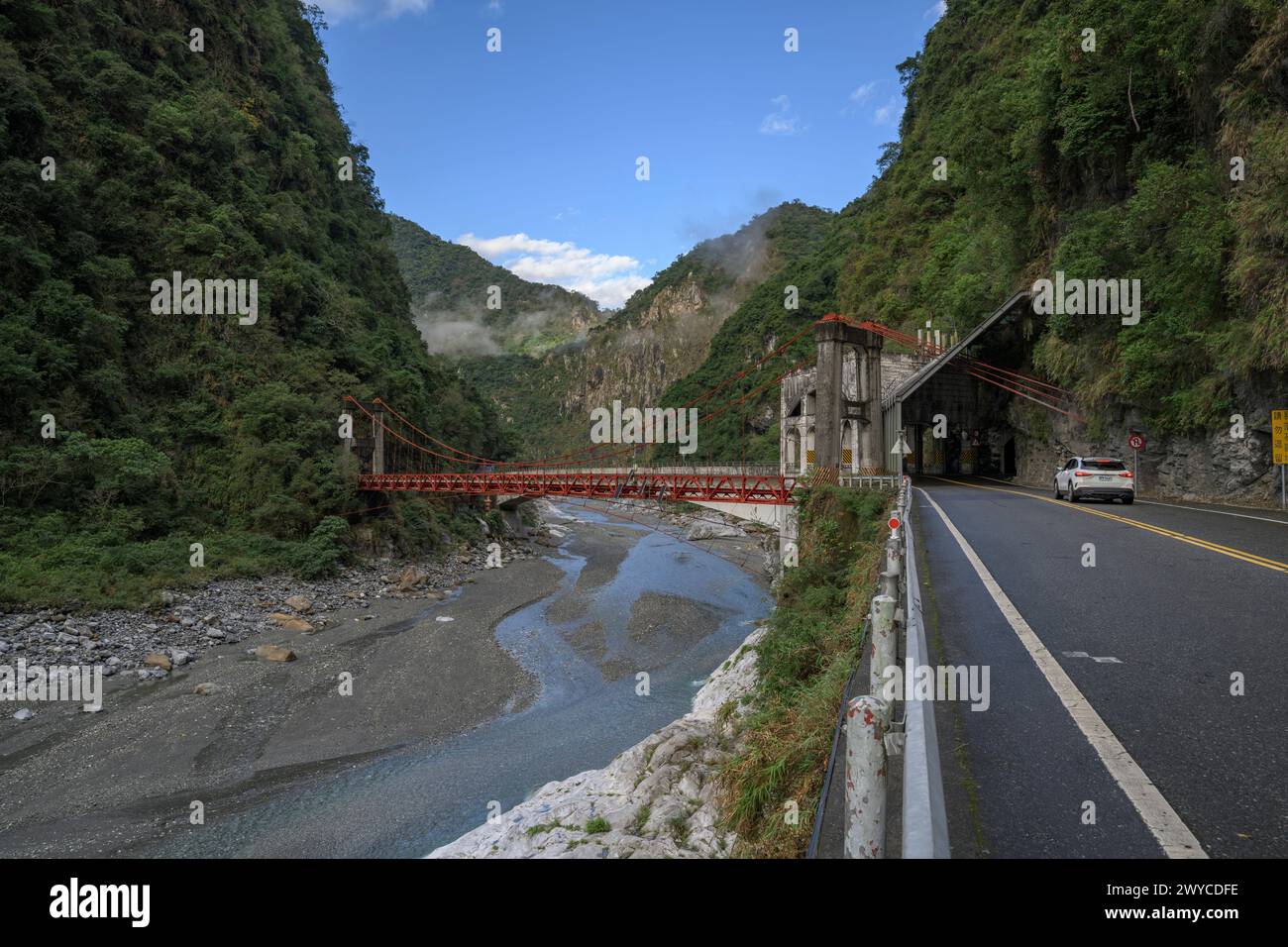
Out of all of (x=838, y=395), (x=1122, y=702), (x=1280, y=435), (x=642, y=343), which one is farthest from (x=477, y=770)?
(x=642, y=343)

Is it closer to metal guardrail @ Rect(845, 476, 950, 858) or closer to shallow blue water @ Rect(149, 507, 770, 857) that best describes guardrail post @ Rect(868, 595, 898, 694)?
metal guardrail @ Rect(845, 476, 950, 858)

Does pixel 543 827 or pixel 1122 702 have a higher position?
pixel 1122 702

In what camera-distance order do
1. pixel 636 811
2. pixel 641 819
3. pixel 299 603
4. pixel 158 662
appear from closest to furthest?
1. pixel 641 819
2. pixel 636 811
3. pixel 158 662
4. pixel 299 603

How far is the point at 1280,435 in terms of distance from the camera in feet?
44.8

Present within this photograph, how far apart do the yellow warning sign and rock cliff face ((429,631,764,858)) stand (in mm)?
13068

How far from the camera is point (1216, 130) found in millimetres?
16234

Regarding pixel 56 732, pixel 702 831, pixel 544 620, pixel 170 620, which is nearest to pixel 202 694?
pixel 56 732

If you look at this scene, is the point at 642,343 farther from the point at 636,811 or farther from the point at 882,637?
the point at 882,637

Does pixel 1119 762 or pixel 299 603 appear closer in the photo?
pixel 1119 762

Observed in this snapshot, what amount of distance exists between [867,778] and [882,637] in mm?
1546

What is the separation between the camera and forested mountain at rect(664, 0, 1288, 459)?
13727mm

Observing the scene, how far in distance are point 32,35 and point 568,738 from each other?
38001 millimetres

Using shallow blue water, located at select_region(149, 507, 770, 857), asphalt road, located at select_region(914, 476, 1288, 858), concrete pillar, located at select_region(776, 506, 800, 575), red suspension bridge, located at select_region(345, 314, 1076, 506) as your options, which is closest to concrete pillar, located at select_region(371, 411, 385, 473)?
red suspension bridge, located at select_region(345, 314, 1076, 506)
